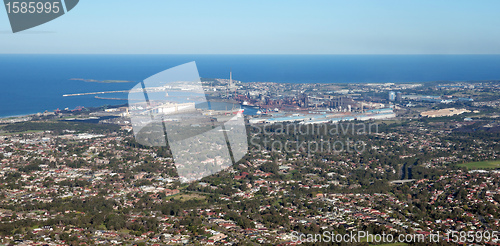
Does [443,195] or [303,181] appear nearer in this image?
→ [443,195]

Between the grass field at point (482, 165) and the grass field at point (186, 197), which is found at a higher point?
the grass field at point (186, 197)

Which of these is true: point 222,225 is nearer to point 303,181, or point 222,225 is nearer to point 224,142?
point 303,181

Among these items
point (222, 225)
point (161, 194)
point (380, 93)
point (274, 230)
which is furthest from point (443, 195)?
point (380, 93)

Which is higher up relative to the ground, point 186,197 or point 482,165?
point 186,197

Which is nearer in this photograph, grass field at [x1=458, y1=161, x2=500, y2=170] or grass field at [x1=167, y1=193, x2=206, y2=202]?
grass field at [x1=167, y1=193, x2=206, y2=202]

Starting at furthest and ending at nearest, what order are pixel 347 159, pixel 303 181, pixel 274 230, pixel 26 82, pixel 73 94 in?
pixel 26 82, pixel 73 94, pixel 347 159, pixel 303 181, pixel 274 230

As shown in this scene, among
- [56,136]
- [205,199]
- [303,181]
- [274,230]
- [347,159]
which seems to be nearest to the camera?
[274,230]

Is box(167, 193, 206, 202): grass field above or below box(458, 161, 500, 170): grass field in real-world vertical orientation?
above

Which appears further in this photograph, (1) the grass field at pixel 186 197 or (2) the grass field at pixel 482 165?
(2) the grass field at pixel 482 165

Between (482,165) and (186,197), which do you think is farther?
(482,165)
